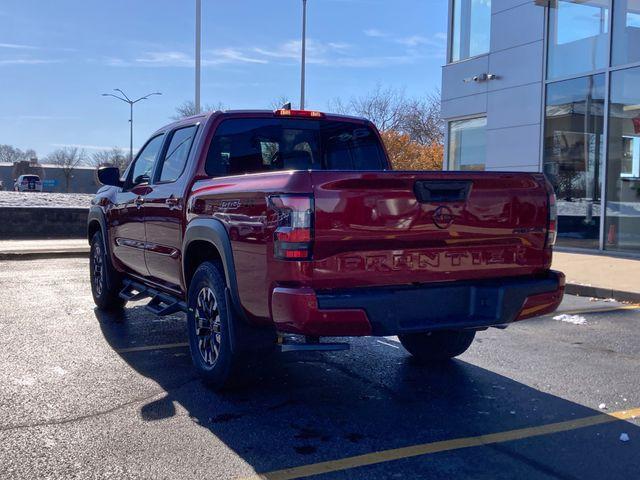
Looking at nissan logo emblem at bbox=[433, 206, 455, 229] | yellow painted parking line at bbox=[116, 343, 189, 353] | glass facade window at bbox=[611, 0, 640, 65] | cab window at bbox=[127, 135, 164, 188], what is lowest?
yellow painted parking line at bbox=[116, 343, 189, 353]

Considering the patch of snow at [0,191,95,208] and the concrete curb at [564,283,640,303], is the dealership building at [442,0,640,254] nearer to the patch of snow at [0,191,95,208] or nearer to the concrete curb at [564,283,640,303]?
the concrete curb at [564,283,640,303]

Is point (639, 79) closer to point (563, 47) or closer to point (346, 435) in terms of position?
point (563, 47)

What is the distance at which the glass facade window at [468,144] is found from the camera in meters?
17.4

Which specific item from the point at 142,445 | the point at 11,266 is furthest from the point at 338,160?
the point at 11,266

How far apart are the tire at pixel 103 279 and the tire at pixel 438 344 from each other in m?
3.52

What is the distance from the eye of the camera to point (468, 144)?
58.9 feet

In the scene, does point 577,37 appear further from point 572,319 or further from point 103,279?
point 103,279

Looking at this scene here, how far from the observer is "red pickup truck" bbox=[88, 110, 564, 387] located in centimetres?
388

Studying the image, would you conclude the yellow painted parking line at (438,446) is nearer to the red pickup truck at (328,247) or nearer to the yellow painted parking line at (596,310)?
the red pickup truck at (328,247)

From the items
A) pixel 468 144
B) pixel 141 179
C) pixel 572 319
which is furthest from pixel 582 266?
pixel 141 179

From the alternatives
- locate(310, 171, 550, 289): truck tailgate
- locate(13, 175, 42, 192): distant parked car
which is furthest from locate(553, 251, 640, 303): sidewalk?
locate(13, 175, 42, 192): distant parked car

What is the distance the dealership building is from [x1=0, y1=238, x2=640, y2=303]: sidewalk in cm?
133

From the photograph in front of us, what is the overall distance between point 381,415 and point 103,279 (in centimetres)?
440

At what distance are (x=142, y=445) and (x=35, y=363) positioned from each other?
2190 mm
